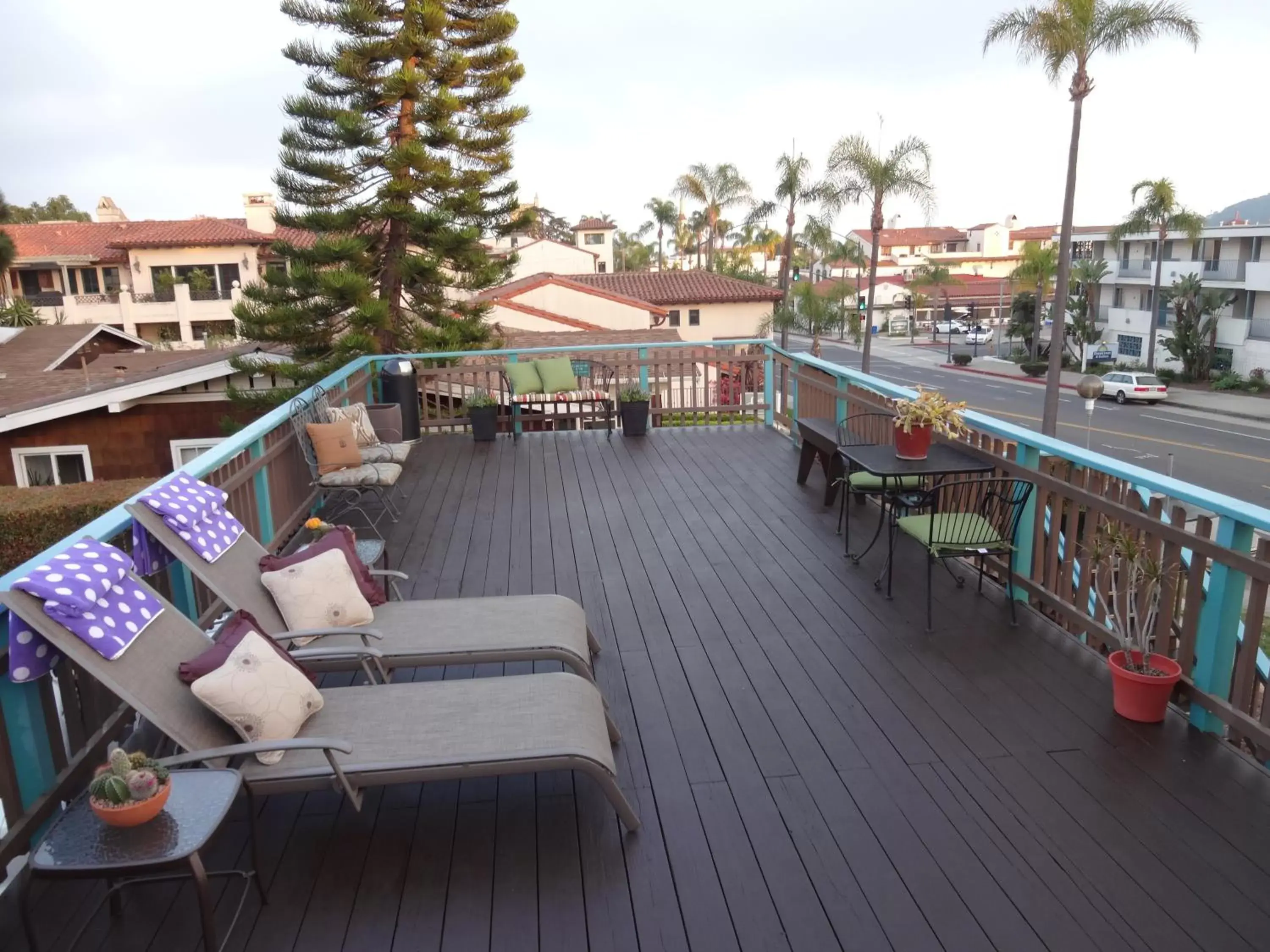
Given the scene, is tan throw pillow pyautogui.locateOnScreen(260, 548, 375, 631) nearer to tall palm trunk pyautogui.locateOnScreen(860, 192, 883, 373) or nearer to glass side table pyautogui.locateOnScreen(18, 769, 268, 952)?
glass side table pyautogui.locateOnScreen(18, 769, 268, 952)

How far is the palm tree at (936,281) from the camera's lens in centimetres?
5981

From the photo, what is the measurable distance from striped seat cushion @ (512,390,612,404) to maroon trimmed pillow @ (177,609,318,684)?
5.57 m

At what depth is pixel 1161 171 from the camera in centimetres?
3522

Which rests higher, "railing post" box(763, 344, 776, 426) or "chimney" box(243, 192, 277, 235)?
"chimney" box(243, 192, 277, 235)

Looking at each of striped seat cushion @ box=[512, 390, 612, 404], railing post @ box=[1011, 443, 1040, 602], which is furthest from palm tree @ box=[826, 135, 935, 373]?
railing post @ box=[1011, 443, 1040, 602]

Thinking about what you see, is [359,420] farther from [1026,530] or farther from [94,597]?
[1026,530]

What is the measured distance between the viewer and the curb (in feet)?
117

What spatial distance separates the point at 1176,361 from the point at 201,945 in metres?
40.8

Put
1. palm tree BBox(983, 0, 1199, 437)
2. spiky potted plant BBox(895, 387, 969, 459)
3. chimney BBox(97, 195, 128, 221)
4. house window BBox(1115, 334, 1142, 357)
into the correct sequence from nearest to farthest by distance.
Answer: spiky potted plant BBox(895, 387, 969, 459) → palm tree BBox(983, 0, 1199, 437) → house window BBox(1115, 334, 1142, 357) → chimney BBox(97, 195, 128, 221)

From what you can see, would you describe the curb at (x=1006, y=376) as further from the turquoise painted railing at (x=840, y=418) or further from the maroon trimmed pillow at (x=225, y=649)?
the maroon trimmed pillow at (x=225, y=649)

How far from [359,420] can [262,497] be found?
156cm

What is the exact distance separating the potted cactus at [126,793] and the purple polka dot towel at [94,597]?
0.41 m

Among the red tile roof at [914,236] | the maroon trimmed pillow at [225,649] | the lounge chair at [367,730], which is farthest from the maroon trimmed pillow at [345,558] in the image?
the red tile roof at [914,236]

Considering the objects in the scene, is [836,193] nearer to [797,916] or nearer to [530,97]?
[530,97]
